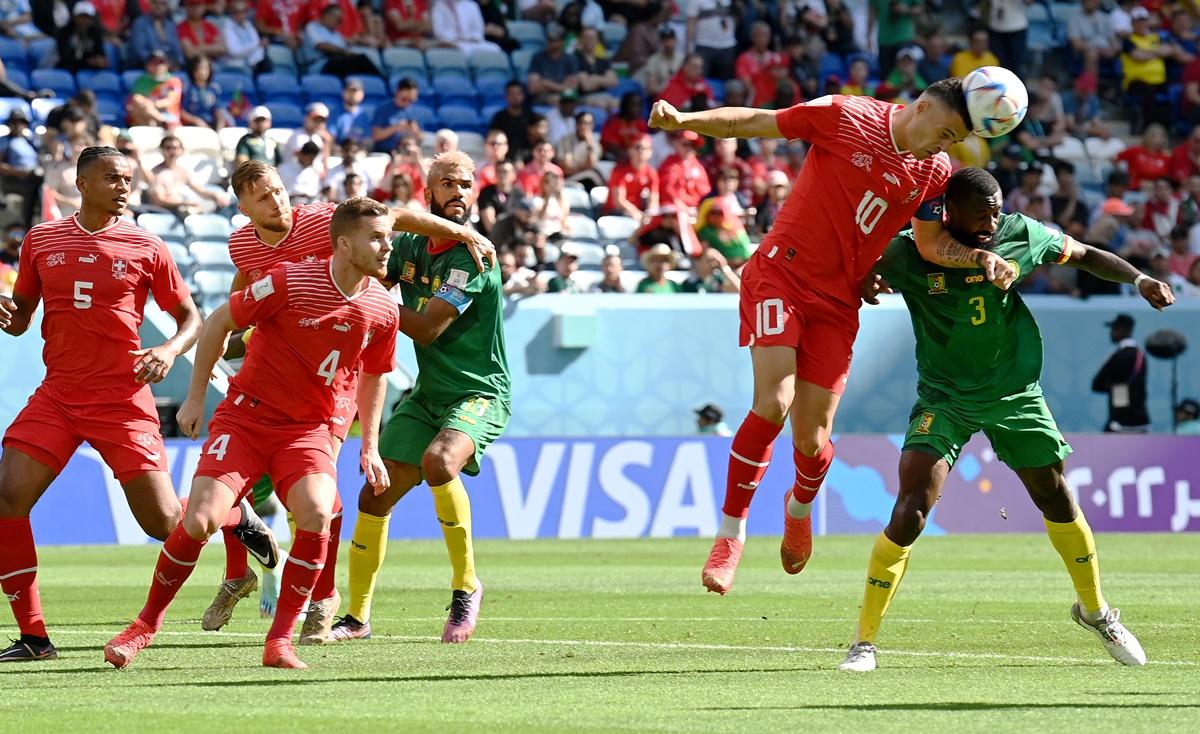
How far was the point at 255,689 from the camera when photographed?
742 centimetres

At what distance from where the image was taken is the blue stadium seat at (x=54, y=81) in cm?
2230

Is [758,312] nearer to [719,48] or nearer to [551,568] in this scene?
[551,568]

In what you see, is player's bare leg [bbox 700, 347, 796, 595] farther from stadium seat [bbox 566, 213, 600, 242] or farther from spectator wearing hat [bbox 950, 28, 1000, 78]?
spectator wearing hat [bbox 950, 28, 1000, 78]

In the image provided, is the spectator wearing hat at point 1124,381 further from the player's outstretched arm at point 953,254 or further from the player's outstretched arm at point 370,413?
the player's outstretched arm at point 370,413

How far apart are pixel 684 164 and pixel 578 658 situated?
14938mm

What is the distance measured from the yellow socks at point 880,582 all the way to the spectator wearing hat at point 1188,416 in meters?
15.0

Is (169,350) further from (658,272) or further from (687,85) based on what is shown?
(687,85)

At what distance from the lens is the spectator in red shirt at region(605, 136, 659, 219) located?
22891 mm

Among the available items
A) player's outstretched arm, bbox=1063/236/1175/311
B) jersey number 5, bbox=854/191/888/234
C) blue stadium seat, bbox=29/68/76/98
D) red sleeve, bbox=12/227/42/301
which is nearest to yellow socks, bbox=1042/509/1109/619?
player's outstretched arm, bbox=1063/236/1175/311

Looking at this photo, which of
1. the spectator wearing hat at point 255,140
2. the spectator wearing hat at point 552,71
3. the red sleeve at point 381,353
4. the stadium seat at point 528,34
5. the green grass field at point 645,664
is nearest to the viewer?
the green grass field at point 645,664

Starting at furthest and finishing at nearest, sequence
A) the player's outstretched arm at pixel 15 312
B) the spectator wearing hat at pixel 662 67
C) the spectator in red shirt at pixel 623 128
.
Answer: the spectator wearing hat at pixel 662 67 < the spectator in red shirt at pixel 623 128 < the player's outstretched arm at pixel 15 312

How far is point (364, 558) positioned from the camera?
9672 millimetres

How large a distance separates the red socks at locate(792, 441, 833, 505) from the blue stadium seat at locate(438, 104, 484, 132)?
1548 centimetres

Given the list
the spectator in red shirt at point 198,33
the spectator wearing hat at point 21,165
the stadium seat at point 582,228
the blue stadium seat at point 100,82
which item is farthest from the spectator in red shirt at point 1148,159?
the spectator wearing hat at point 21,165
